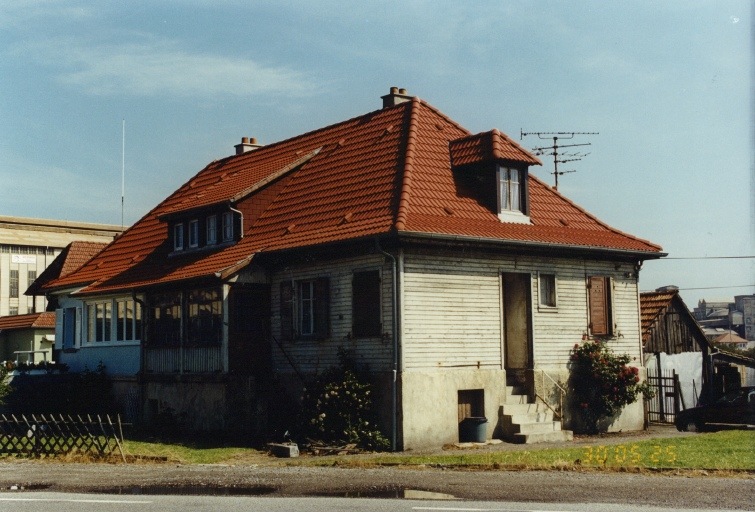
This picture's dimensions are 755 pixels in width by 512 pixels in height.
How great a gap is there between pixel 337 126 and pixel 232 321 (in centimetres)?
886

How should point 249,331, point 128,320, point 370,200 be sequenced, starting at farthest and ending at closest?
point 128,320
point 249,331
point 370,200

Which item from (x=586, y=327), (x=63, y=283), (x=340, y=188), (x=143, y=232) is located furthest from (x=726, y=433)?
(x=63, y=283)

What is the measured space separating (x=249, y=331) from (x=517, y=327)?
759 centimetres

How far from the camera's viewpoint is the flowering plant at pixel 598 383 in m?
25.6

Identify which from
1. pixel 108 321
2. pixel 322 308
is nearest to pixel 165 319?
pixel 108 321

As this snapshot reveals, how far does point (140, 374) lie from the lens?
29.0m

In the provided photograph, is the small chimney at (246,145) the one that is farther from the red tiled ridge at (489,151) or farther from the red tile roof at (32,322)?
the red tile roof at (32,322)

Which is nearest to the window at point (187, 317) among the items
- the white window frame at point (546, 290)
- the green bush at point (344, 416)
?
the green bush at point (344, 416)

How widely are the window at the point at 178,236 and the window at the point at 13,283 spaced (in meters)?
48.3

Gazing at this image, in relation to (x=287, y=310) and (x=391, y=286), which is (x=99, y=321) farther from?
(x=391, y=286)

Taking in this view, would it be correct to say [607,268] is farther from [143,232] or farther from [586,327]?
[143,232]

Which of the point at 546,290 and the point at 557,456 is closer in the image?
the point at 557,456

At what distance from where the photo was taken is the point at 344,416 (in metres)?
21.7

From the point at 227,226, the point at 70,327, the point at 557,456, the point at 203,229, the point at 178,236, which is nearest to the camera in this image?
the point at 557,456
